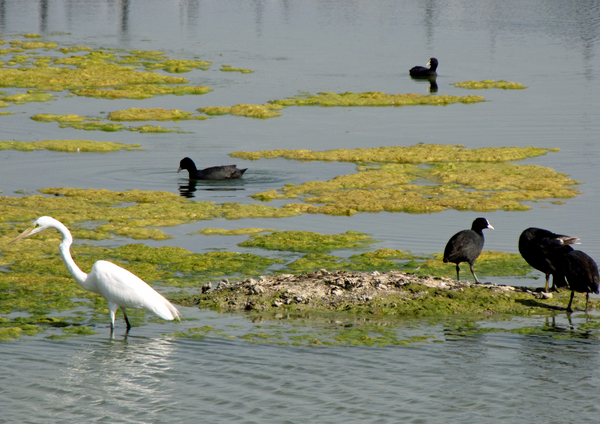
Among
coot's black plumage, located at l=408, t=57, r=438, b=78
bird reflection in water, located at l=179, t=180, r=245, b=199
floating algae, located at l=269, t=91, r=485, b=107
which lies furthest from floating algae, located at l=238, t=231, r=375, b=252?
coot's black plumage, located at l=408, t=57, r=438, b=78

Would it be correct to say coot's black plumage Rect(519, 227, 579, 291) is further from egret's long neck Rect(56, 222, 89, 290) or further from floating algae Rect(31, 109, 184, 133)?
floating algae Rect(31, 109, 184, 133)

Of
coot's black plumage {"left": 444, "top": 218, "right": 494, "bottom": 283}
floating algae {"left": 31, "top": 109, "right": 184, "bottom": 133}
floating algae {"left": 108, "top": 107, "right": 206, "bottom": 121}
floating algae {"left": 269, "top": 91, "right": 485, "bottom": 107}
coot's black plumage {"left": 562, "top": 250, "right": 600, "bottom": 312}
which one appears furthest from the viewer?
floating algae {"left": 269, "top": 91, "right": 485, "bottom": 107}

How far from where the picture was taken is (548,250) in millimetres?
11031

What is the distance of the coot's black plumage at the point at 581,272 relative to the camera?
10.2 meters

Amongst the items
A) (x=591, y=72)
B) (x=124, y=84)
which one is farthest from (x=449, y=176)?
(x=591, y=72)

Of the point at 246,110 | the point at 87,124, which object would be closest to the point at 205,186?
the point at 87,124

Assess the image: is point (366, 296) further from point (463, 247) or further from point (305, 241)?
point (305, 241)

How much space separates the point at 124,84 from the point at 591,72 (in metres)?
24.5

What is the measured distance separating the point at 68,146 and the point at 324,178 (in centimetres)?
864

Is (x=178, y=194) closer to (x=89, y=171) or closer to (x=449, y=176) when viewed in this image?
(x=89, y=171)

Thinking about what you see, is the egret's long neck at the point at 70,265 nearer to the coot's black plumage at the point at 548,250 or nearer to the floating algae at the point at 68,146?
the coot's black plumage at the point at 548,250

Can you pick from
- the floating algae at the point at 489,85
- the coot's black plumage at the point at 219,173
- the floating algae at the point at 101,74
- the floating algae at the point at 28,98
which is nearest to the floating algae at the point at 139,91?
the floating algae at the point at 101,74

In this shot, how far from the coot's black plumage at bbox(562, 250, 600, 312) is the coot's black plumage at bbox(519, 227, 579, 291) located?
0.38m

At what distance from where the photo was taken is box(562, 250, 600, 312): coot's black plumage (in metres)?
10.2
